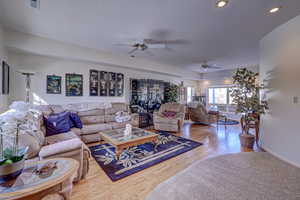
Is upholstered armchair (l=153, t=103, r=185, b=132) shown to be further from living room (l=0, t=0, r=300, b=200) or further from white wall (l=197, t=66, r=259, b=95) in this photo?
white wall (l=197, t=66, r=259, b=95)

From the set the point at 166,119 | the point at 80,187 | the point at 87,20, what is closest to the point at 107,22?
the point at 87,20

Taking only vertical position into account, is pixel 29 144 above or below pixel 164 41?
below

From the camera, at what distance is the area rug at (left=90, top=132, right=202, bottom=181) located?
2289 mm

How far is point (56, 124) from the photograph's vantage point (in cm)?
297

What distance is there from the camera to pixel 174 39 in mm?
3625

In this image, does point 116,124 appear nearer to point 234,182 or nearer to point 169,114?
point 169,114

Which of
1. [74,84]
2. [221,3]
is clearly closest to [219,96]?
[221,3]

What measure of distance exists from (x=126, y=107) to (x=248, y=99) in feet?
12.2

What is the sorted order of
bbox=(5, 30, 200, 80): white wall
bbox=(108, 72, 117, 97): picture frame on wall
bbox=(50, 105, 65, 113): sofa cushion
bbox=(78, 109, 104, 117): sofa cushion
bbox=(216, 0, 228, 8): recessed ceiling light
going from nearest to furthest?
bbox=(216, 0, 228, 8): recessed ceiling light < bbox=(5, 30, 200, 80): white wall < bbox=(50, 105, 65, 113): sofa cushion < bbox=(78, 109, 104, 117): sofa cushion < bbox=(108, 72, 117, 97): picture frame on wall

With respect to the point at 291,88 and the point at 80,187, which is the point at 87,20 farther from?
the point at 291,88

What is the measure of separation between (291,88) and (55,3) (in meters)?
4.78

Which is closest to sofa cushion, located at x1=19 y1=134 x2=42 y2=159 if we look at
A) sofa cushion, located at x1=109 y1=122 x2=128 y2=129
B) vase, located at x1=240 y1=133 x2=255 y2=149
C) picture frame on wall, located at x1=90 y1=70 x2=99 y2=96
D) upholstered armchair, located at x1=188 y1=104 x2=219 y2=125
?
sofa cushion, located at x1=109 y1=122 x2=128 y2=129

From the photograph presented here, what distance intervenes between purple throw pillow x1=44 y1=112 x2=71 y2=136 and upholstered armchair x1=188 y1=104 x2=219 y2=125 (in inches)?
194

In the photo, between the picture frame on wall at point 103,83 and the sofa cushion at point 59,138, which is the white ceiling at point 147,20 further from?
the sofa cushion at point 59,138
